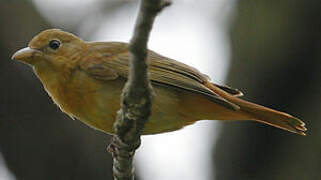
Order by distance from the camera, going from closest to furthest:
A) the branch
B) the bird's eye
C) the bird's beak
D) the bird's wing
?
the branch, the bird's wing, the bird's beak, the bird's eye

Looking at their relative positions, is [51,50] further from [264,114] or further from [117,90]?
[264,114]

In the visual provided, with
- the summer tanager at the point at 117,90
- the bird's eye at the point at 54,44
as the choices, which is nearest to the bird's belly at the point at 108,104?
the summer tanager at the point at 117,90

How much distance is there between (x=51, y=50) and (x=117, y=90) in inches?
24.1

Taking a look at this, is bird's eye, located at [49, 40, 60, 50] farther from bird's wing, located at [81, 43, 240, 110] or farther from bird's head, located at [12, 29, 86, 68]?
bird's wing, located at [81, 43, 240, 110]

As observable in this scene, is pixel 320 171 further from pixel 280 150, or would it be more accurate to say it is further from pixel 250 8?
pixel 250 8

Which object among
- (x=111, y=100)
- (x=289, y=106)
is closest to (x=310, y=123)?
(x=289, y=106)

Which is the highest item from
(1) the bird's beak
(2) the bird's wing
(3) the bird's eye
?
(2) the bird's wing

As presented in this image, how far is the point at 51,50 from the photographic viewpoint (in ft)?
16.6

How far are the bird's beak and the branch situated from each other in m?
0.86

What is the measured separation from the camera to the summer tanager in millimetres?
4723

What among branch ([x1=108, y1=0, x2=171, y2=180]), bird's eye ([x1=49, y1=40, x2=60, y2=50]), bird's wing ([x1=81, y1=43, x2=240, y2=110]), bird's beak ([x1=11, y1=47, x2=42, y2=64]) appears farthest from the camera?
bird's eye ([x1=49, y1=40, x2=60, y2=50])

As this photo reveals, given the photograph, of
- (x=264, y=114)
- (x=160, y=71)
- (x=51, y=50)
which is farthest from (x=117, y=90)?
(x=264, y=114)

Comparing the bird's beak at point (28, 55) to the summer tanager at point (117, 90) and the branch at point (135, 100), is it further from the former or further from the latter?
the branch at point (135, 100)

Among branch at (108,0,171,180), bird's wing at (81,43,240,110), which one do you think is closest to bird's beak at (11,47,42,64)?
bird's wing at (81,43,240,110)
